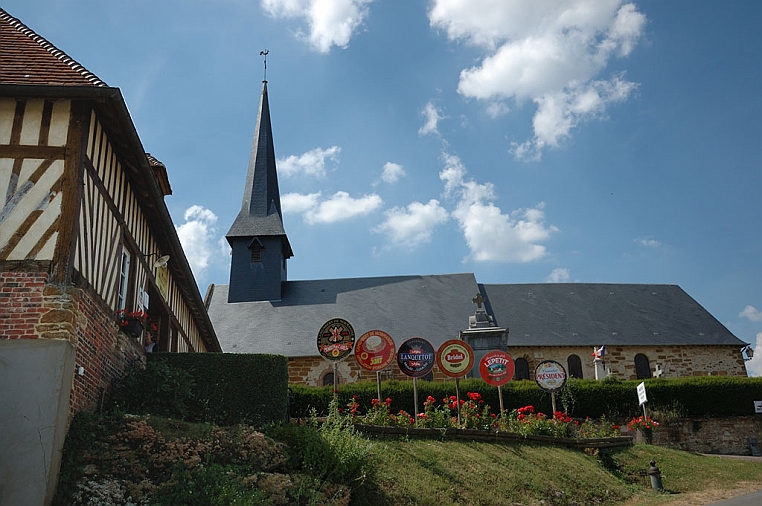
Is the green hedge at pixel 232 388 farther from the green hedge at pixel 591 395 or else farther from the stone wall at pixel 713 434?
the stone wall at pixel 713 434

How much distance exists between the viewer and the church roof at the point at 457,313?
23.8 m

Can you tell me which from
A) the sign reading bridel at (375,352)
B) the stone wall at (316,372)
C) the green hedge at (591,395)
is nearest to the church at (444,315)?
the stone wall at (316,372)

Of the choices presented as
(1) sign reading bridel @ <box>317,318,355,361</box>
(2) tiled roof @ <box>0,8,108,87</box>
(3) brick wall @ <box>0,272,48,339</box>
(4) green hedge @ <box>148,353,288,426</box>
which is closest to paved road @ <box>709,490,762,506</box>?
(4) green hedge @ <box>148,353,288,426</box>

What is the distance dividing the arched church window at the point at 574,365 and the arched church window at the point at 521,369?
1.51m

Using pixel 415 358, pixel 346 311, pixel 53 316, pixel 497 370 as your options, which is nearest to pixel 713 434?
pixel 497 370

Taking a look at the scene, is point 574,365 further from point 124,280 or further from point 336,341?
point 124,280

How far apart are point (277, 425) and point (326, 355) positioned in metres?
3.67

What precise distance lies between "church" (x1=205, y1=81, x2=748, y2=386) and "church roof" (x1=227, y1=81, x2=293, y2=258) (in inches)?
1.7

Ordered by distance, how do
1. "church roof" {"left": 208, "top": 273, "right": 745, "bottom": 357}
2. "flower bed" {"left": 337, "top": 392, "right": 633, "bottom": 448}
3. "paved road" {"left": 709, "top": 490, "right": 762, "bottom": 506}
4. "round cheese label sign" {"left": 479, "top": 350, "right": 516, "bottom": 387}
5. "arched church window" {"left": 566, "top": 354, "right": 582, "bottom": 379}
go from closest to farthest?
"paved road" {"left": 709, "top": 490, "right": 762, "bottom": 506} < "flower bed" {"left": 337, "top": 392, "right": 633, "bottom": 448} < "round cheese label sign" {"left": 479, "top": 350, "right": 516, "bottom": 387} < "church roof" {"left": 208, "top": 273, "right": 745, "bottom": 357} < "arched church window" {"left": 566, "top": 354, "right": 582, "bottom": 379}

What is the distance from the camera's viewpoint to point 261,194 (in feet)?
92.3

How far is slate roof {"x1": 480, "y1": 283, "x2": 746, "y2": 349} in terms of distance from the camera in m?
24.5

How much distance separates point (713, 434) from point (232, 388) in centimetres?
1571

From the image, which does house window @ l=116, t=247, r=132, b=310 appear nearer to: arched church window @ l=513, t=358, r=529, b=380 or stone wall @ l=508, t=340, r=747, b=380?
arched church window @ l=513, t=358, r=529, b=380

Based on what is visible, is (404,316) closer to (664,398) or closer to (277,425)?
(664,398)
